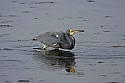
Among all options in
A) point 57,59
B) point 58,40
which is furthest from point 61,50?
point 57,59

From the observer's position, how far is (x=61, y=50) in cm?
1552

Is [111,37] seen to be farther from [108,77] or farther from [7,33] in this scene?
[108,77]

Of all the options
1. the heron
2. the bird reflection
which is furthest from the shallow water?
the heron

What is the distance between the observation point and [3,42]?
626 inches

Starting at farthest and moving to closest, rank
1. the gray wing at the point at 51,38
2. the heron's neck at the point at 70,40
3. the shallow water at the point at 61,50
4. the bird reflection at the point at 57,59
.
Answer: the gray wing at the point at 51,38
the heron's neck at the point at 70,40
the bird reflection at the point at 57,59
the shallow water at the point at 61,50

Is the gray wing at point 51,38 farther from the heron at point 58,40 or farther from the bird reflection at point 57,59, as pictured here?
the bird reflection at point 57,59

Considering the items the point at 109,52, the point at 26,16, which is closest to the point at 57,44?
the point at 109,52

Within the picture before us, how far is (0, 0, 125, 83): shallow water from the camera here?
12.3 m

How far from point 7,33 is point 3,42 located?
1341 millimetres

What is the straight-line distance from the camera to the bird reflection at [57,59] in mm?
13237

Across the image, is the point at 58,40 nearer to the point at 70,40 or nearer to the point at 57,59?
the point at 70,40

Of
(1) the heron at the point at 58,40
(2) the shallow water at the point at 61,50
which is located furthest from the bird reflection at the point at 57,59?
(1) the heron at the point at 58,40

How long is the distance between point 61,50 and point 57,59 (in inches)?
55.8

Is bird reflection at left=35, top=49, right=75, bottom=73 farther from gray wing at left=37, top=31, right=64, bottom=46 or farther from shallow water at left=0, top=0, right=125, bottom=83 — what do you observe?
gray wing at left=37, top=31, right=64, bottom=46
